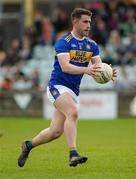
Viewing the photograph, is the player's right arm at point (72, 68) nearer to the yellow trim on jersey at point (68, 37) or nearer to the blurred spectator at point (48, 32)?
the yellow trim on jersey at point (68, 37)

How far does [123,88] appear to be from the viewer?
85.0 ft

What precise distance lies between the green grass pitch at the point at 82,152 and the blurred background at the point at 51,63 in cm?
200

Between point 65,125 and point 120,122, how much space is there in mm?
11804

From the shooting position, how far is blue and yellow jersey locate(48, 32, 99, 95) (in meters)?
12.2

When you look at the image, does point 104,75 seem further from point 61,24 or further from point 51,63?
point 61,24

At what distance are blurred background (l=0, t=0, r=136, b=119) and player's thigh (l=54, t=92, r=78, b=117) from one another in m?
12.8

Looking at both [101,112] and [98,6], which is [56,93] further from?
[98,6]

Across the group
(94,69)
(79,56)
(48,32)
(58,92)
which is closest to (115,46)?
(48,32)

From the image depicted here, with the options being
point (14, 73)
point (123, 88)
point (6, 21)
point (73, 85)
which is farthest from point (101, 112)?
point (73, 85)

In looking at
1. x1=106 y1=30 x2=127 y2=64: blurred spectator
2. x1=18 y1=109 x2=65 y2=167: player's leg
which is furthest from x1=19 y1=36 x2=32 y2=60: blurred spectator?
x1=18 y1=109 x2=65 y2=167: player's leg

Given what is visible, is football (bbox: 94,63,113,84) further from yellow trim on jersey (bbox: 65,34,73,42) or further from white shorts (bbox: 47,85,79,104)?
yellow trim on jersey (bbox: 65,34,73,42)

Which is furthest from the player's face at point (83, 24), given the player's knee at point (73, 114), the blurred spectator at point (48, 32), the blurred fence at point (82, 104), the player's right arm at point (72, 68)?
the blurred spectator at point (48, 32)

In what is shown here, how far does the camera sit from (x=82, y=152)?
1504 centimetres

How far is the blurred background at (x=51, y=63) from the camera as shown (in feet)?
83.7
